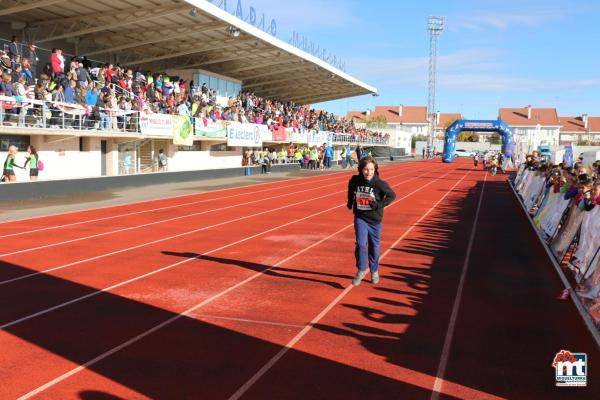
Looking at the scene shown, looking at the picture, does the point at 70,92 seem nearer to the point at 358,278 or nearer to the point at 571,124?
the point at 358,278

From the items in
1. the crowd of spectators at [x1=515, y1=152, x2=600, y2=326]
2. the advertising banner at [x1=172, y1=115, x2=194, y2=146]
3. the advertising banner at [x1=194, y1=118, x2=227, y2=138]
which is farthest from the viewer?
the advertising banner at [x1=194, y1=118, x2=227, y2=138]

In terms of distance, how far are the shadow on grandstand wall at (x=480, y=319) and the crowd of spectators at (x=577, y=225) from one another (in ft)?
1.05

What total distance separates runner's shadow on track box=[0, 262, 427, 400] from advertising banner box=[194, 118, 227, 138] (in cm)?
2229

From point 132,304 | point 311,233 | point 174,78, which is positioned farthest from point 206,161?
point 132,304

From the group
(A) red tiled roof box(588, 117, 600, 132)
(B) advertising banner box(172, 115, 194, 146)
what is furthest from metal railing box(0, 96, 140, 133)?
(A) red tiled roof box(588, 117, 600, 132)

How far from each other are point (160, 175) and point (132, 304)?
19.3m

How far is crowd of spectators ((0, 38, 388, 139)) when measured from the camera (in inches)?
770

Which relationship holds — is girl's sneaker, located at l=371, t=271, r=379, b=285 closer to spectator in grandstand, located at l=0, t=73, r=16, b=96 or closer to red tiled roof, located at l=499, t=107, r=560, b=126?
spectator in grandstand, located at l=0, t=73, r=16, b=96

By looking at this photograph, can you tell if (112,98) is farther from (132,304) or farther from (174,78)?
(132,304)

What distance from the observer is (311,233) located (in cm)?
1228

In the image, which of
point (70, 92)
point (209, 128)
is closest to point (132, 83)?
point (209, 128)

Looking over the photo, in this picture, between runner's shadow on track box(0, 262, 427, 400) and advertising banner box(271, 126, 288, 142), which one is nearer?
runner's shadow on track box(0, 262, 427, 400)

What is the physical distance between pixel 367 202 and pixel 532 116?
133m

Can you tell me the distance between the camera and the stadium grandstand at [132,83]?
20.0 m
